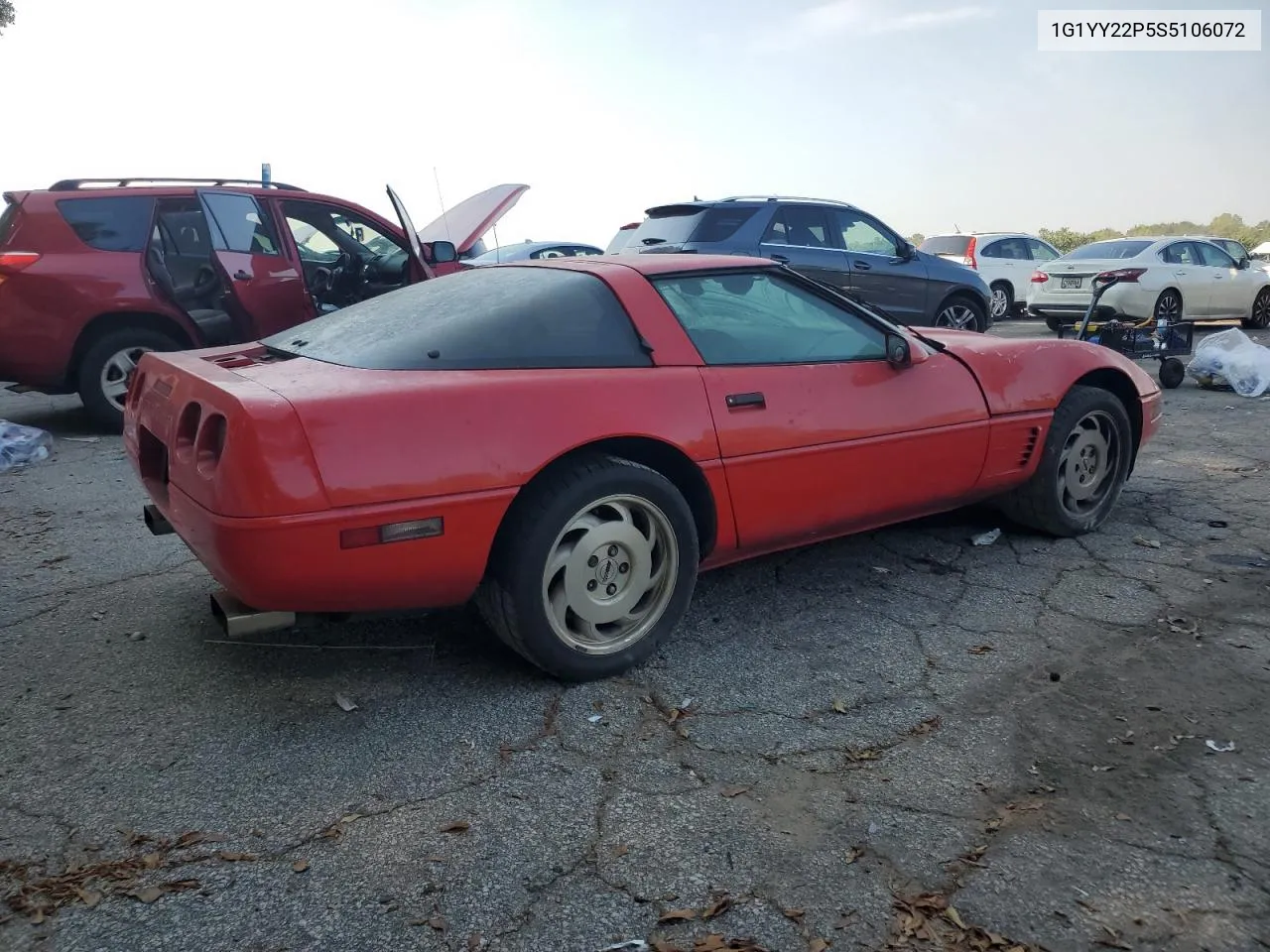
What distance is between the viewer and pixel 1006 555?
4332 mm

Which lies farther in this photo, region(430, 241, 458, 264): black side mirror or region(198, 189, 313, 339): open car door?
region(430, 241, 458, 264): black side mirror

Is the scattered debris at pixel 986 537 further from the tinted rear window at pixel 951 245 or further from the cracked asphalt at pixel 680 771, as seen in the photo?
the tinted rear window at pixel 951 245

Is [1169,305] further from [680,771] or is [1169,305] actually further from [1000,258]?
[680,771]

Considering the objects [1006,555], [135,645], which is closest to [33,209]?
[135,645]

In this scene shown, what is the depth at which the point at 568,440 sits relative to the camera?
2.98m

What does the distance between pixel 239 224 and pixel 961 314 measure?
23.6 ft

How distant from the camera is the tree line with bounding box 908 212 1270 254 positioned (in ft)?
144

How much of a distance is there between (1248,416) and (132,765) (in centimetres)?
777

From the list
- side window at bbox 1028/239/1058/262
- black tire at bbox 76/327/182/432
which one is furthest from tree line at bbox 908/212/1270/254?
black tire at bbox 76/327/182/432

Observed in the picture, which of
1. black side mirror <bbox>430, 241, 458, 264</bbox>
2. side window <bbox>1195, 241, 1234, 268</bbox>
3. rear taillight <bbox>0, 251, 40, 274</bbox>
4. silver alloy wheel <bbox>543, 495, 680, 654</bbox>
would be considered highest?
Result: rear taillight <bbox>0, 251, 40, 274</bbox>

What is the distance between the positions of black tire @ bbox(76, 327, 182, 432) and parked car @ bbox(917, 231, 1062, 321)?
12280 mm

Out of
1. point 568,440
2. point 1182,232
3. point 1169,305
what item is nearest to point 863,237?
point 1169,305

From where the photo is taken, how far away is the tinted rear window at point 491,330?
307cm

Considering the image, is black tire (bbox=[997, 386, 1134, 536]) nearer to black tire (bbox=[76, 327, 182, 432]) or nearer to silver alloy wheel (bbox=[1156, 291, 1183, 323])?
black tire (bbox=[76, 327, 182, 432])
